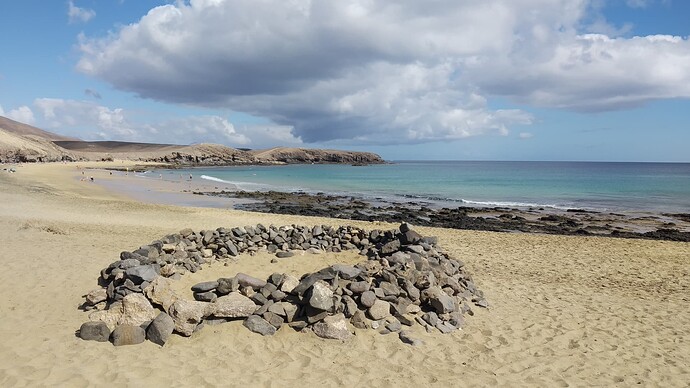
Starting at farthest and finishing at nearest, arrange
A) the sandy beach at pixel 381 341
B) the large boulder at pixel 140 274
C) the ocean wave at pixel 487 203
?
1. the ocean wave at pixel 487 203
2. the large boulder at pixel 140 274
3. the sandy beach at pixel 381 341

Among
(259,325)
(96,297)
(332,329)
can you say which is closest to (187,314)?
(259,325)

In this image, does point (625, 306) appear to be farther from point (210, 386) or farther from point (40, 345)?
point (40, 345)

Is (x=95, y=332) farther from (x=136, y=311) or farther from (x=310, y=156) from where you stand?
(x=310, y=156)

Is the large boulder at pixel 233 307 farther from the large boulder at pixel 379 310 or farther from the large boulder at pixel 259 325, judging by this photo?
the large boulder at pixel 379 310

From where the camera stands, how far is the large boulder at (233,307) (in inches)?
281

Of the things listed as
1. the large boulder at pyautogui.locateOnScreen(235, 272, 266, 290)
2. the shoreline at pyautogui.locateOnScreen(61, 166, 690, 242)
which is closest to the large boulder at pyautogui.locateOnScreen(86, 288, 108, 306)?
the large boulder at pyautogui.locateOnScreen(235, 272, 266, 290)

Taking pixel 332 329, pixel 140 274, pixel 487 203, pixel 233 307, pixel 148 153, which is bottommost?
pixel 487 203

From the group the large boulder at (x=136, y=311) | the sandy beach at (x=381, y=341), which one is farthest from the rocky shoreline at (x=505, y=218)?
the large boulder at (x=136, y=311)

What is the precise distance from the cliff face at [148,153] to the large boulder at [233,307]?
3680 inches

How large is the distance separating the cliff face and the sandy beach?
8938 centimetres

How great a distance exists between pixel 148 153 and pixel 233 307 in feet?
509

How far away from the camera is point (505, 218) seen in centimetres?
2730

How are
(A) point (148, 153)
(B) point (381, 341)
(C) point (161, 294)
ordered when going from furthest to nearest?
(A) point (148, 153) → (C) point (161, 294) → (B) point (381, 341)

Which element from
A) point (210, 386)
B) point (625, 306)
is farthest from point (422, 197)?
point (210, 386)
